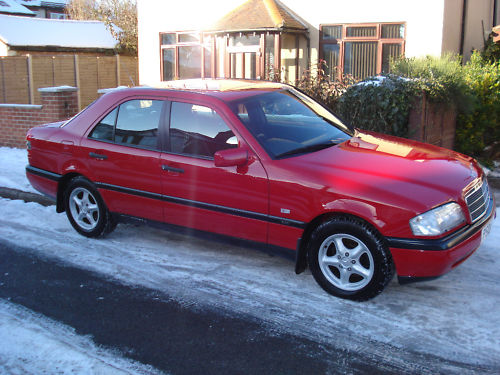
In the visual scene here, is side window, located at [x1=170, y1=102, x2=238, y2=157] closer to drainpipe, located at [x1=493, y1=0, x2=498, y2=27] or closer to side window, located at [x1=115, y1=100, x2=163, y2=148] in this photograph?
side window, located at [x1=115, y1=100, x2=163, y2=148]

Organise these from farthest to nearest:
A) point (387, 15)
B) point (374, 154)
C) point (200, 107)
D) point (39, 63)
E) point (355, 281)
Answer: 1. point (39, 63)
2. point (387, 15)
3. point (200, 107)
4. point (374, 154)
5. point (355, 281)

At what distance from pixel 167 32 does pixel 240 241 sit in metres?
14.9

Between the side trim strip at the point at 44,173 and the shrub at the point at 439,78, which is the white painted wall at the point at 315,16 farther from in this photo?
the side trim strip at the point at 44,173

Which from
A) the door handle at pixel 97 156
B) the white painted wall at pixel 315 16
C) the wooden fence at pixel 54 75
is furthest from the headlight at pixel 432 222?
the wooden fence at pixel 54 75

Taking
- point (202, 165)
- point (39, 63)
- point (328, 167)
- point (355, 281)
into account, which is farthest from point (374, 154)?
point (39, 63)

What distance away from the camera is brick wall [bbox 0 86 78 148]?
36.0 feet

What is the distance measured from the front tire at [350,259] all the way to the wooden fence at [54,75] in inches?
792

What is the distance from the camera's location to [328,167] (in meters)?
4.45

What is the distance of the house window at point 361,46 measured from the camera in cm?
→ 1382

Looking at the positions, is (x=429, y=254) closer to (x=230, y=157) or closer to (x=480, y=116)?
(x=230, y=157)

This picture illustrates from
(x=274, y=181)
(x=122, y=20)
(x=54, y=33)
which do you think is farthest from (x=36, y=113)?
(x=122, y=20)

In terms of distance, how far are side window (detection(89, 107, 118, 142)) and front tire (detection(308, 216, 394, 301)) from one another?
2.52 m

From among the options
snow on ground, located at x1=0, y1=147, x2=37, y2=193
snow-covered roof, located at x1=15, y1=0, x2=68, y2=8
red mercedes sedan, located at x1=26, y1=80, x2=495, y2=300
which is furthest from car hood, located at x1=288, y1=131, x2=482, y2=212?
snow-covered roof, located at x1=15, y1=0, x2=68, y2=8

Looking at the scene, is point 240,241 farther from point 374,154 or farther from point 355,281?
point 374,154
